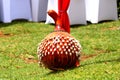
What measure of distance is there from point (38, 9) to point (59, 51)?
10.7m

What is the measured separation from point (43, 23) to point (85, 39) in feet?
16.2

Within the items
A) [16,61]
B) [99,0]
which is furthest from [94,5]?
[16,61]

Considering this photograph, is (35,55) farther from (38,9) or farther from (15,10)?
(38,9)

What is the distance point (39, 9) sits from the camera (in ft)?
53.8

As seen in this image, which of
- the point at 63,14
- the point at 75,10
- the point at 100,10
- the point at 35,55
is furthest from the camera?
the point at 100,10

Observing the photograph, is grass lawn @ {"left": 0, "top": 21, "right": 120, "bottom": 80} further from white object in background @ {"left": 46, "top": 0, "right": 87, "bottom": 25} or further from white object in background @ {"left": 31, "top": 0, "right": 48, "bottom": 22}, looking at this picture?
white object in background @ {"left": 31, "top": 0, "right": 48, "bottom": 22}

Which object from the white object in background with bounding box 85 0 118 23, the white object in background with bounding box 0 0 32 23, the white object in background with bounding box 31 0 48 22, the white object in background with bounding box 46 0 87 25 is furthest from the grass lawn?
the white object in background with bounding box 31 0 48 22

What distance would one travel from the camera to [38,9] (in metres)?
16.4

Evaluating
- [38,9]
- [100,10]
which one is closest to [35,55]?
[100,10]

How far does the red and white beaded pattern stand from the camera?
5.82 meters

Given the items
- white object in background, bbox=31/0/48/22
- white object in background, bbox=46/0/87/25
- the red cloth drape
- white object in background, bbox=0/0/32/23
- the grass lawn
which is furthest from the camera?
white object in background, bbox=31/0/48/22

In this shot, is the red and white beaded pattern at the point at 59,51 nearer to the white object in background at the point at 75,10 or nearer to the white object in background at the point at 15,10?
the white object in background at the point at 75,10

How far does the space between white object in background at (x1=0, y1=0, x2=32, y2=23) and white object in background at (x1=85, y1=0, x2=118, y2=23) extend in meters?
2.54

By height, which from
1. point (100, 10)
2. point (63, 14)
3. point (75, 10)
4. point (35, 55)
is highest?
point (63, 14)
